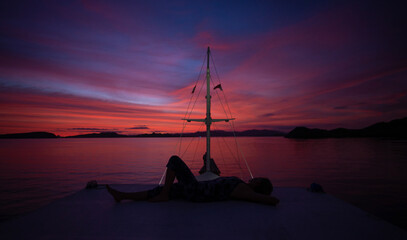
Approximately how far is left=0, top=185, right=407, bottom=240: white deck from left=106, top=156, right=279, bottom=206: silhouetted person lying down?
0.13 meters

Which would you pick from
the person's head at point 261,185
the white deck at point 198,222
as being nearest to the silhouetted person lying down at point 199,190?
the person's head at point 261,185

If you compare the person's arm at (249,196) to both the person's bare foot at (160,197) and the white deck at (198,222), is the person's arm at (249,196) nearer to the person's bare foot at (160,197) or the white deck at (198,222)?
the white deck at (198,222)

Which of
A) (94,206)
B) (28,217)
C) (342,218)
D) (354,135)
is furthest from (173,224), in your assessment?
(354,135)

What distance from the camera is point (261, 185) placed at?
13.8 feet

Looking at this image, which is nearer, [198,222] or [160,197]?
[198,222]

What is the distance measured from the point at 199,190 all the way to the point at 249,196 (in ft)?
3.12

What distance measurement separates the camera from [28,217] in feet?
11.3

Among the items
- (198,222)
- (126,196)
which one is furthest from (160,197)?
(198,222)

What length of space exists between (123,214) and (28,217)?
57.5 inches

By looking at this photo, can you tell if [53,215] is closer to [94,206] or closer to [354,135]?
[94,206]

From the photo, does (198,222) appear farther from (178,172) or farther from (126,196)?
(126,196)

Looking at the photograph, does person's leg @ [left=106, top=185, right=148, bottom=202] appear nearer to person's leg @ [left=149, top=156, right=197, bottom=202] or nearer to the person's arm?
person's leg @ [left=149, top=156, right=197, bottom=202]

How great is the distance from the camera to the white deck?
9.22ft

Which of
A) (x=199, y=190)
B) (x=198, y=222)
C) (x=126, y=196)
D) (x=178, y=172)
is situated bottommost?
(x=198, y=222)
